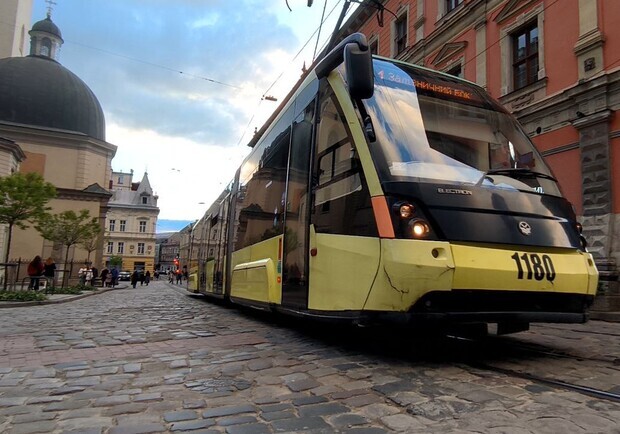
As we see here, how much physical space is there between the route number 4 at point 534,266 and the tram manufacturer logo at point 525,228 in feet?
0.65

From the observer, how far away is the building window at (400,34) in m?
22.0

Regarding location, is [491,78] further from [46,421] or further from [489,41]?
[46,421]

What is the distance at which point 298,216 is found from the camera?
18.4 feet

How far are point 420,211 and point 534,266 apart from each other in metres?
1.13

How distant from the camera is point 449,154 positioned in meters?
4.59

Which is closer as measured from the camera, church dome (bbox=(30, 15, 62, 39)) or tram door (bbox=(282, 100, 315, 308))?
tram door (bbox=(282, 100, 315, 308))

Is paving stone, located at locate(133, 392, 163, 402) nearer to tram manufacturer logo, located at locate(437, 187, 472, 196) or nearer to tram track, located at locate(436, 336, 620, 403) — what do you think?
tram track, located at locate(436, 336, 620, 403)

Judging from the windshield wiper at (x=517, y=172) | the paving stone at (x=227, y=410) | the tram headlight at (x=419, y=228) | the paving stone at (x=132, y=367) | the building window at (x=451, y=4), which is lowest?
the paving stone at (x=132, y=367)

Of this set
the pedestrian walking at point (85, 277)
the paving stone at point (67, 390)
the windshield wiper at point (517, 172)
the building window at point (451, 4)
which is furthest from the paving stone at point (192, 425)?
the pedestrian walking at point (85, 277)

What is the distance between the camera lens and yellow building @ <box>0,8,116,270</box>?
1663 inches

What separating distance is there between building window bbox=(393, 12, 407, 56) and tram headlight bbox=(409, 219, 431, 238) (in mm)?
19765

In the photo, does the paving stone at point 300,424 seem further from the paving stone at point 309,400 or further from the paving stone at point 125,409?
the paving stone at point 125,409

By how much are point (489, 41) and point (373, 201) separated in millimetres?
14577

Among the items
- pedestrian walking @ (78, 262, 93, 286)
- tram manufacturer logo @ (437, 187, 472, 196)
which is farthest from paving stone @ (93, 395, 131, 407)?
pedestrian walking @ (78, 262, 93, 286)
